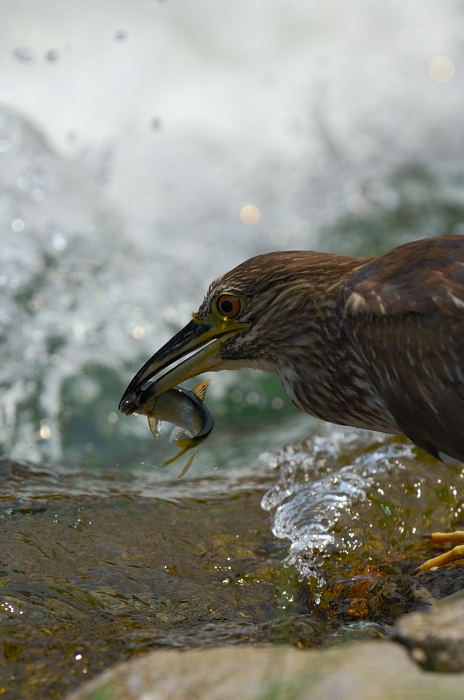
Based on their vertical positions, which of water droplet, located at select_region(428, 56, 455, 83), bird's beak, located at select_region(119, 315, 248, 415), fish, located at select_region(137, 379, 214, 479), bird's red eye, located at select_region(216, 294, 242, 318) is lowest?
fish, located at select_region(137, 379, 214, 479)

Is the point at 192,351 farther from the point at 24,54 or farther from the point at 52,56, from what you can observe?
the point at 52,56

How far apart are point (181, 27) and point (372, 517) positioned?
9.87 m

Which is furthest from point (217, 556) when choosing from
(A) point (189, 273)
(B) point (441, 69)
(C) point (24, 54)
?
(B) point (441, 69)

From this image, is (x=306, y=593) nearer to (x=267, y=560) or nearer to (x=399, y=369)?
(x=267, y=560)

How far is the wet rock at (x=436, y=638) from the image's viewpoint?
2.67m

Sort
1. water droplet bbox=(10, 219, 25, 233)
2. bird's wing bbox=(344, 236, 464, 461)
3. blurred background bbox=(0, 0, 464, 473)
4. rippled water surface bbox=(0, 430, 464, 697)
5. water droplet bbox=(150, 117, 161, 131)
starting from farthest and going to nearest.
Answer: water droplet bbox=(150, 117, 161, 131), water droplet bbox=(10, 219, 25, 233), blurred background bbox=(0, 0, 464, 473), bird's wing bbox=(344, 236, 464, 461), rippled water surface bbox=(0, 430, 464, 697)

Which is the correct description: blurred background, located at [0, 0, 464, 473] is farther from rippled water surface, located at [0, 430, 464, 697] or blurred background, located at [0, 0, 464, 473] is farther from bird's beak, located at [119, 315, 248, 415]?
bird's beak, located at [119, 315, 248, 415]

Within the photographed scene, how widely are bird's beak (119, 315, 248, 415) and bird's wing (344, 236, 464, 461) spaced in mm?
636

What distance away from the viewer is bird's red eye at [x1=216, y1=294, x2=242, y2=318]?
4.45 metres

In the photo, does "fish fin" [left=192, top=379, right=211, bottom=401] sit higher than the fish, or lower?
Answer: higher

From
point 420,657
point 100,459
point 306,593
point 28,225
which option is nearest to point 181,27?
point 28,225

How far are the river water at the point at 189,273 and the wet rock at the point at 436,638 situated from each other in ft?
2.61

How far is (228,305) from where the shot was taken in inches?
176

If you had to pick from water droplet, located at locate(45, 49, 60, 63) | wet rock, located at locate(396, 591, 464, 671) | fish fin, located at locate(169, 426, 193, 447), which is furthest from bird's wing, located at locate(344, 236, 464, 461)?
water droplet, located at locate(45, 49, 60, 63)
